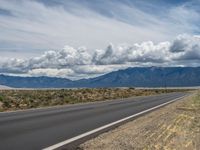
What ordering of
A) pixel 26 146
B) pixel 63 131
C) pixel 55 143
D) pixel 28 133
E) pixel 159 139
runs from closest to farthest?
pixel 26 146
pixel 55 143
pixel 159 139
pixel 28 133
pixel 63 131

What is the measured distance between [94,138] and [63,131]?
1.88m

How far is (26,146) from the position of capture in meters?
11.2

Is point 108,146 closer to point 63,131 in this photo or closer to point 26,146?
point 26,146

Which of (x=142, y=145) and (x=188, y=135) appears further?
(x=188, y=135)

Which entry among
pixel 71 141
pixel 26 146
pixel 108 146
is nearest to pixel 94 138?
pixel 71 141

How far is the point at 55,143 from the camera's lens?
1205 cm

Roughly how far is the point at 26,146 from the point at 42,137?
1.96 m

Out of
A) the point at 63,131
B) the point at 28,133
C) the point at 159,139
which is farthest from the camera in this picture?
the point at 63,131

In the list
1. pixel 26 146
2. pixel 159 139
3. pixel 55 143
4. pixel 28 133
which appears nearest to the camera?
pixel 26 146

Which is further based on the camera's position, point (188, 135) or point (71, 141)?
point (188, 135)

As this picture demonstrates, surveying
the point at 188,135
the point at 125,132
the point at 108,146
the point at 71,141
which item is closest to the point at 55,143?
the point at 71,141

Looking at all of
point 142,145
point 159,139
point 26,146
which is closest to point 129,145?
point 142,145

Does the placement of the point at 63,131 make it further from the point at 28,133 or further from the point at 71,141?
the point at 71,141

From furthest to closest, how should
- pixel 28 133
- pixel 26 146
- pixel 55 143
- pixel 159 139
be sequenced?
pixel 28 133 → pixel 159 139 → pixel 55 143 → pixel 26 146
